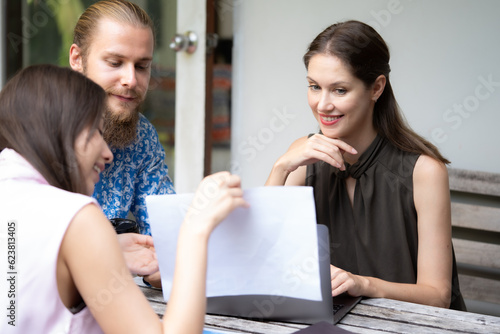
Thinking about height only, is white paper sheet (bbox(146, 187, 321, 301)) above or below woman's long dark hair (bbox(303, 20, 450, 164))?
below

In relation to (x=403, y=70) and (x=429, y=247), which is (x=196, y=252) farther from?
(x=403, y=70)

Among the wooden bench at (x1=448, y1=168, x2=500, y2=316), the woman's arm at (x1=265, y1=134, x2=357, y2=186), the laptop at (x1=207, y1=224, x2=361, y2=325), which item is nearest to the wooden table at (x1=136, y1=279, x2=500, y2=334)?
the laptop at (x1=207, y1=224, x2=361, y2=325)

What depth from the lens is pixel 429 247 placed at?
5.10ft

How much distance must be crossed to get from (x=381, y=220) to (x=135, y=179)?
72 cm

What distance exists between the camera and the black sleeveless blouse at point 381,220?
67.4 inches

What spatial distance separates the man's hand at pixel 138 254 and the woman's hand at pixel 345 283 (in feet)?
1.23

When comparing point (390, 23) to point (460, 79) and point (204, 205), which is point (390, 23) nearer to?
point (460, 79)

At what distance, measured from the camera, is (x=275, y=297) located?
1.07m

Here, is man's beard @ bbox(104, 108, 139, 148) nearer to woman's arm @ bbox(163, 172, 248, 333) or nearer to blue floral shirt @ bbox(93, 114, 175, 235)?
blue floral shirt @ bbox(93, 114, 175, 235)

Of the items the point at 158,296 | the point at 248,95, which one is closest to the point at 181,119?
the point at 248,95

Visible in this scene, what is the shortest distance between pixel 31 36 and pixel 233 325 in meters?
2.72

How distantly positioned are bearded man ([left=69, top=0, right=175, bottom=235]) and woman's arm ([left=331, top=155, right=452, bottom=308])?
70cm

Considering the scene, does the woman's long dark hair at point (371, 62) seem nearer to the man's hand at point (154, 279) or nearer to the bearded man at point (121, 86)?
the bearded man at point (121, 86)

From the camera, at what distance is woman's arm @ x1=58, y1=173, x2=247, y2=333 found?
0.86m
